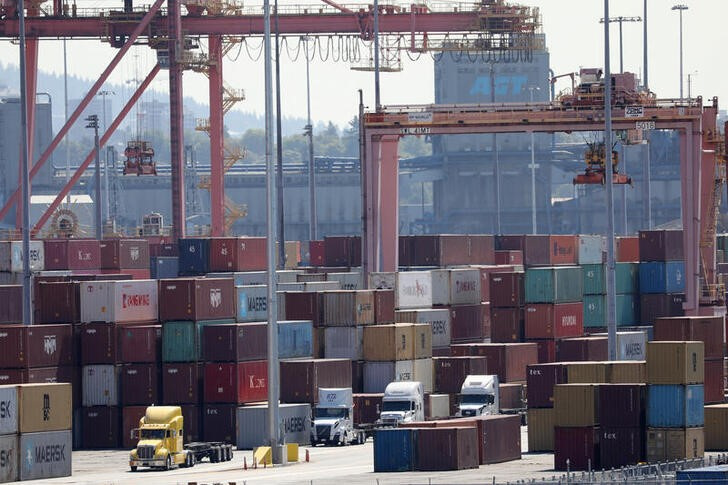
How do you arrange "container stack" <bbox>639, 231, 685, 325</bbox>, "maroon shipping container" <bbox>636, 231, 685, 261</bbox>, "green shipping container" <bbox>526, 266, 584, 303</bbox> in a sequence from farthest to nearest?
"container stack" <bbox>639, 231, 685, 325</bbox>, "maroon shipping container" <bbox>636, 231, 685, 261</bbox>, "green shipping container" <bbox>526, 266, 584, 303</bbox>

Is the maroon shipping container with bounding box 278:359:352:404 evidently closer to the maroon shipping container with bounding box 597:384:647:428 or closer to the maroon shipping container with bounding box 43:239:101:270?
the maroon shipping container with bounding box 597:384:647:428

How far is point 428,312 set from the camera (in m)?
90.6

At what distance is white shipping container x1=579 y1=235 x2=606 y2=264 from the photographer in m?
114

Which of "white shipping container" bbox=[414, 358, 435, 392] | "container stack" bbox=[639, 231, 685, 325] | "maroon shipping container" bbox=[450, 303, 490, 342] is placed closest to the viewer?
"white shipping container" bbox=[414, 358, 435, 392]

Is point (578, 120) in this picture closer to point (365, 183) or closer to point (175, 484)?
point (365, 183)

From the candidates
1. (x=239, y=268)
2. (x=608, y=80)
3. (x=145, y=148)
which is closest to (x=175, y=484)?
(x=608, y=80)

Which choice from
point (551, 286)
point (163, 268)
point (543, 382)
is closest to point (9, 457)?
point (543, 382)

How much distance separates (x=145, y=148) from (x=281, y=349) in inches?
2172

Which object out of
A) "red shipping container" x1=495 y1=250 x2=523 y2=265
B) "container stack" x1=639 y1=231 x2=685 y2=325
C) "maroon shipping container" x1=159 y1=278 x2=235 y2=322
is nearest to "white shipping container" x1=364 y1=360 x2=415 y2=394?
"maroon shipping container" x1=159 y1=278 x2=235 y2=322

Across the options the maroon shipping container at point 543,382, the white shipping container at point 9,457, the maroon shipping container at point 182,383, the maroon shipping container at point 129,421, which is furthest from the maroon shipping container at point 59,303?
the maroon shipping container at point 543,382

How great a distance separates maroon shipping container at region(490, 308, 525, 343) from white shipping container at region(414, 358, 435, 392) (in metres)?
9.17

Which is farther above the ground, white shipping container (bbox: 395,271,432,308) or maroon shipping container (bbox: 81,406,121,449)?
white shipping container (bbox: 395,271,432,308)

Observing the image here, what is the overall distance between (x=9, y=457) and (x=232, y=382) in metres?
14.8

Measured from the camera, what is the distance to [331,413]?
76375 millimetres
